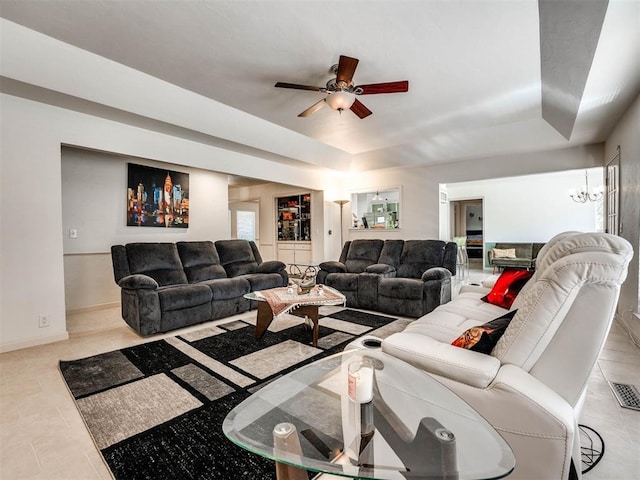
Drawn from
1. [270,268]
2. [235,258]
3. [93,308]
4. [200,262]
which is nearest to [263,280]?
[270,268]

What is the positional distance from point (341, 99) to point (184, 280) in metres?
2.98

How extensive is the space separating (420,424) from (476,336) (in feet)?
1.75

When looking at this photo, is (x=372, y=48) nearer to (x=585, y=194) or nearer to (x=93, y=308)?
(x=93, y=308)

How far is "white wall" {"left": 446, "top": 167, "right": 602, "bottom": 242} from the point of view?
25.3 feet

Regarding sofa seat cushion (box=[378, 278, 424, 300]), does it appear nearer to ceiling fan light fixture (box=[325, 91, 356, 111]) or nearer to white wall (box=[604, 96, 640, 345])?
white wall (box=[604, 96, 640, 345])

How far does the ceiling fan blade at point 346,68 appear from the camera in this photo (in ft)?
8.26

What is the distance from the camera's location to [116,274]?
3.60 meters

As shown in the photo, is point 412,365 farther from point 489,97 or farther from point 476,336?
point 489,97

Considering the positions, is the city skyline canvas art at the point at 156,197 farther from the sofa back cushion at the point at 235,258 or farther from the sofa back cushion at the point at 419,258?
the sofa back cushion at the point at 419,258

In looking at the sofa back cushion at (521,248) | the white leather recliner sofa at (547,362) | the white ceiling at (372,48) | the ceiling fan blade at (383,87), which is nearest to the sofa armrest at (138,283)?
the white ceiling at (372,48)

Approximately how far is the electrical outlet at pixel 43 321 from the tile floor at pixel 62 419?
234 millimetres

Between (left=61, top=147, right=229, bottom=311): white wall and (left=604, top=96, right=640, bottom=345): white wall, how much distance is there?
240 inches

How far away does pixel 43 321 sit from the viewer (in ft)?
10.4

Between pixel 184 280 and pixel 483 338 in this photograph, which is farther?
pixel 184 280
